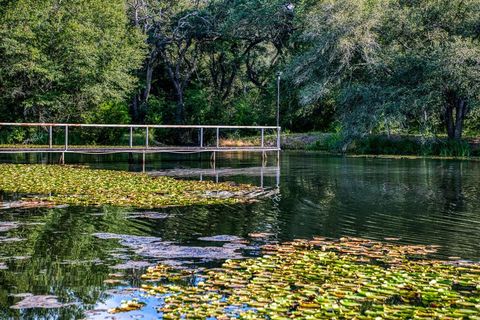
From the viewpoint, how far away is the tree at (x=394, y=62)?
123ft

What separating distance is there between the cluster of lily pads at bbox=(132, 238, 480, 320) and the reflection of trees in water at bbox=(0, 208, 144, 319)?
0.83 meters

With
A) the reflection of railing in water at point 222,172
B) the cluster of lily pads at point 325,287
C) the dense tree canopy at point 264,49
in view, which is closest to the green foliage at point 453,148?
the dense tree canopy at point 264,49

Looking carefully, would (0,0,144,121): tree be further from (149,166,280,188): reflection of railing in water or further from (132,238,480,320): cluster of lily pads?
(132,238,480,320): cluster of lily pads

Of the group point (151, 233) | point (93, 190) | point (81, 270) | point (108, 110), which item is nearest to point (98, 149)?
point (93, 190)

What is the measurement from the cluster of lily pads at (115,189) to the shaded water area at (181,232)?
98cm

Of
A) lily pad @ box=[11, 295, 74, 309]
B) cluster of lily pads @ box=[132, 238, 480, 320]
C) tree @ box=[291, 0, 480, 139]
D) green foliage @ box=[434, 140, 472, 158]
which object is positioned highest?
tree @ box=[291, 0, 480, 139]

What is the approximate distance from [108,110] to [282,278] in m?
40.1

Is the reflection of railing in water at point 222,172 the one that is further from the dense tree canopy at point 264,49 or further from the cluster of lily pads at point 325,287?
the cluster of lily pads at point 325,287

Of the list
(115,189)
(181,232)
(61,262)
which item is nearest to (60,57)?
(115,189)

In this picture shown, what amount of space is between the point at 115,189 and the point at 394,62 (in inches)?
969

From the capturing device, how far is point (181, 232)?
1267 centimetres

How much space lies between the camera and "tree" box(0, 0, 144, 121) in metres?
40.2

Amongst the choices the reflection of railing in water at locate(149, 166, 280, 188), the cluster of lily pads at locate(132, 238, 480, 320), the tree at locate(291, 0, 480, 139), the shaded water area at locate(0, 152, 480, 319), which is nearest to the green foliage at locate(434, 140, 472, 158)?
the tree at locate(291, 0, 480, 139)

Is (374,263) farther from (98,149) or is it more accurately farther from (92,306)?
(98,149)
